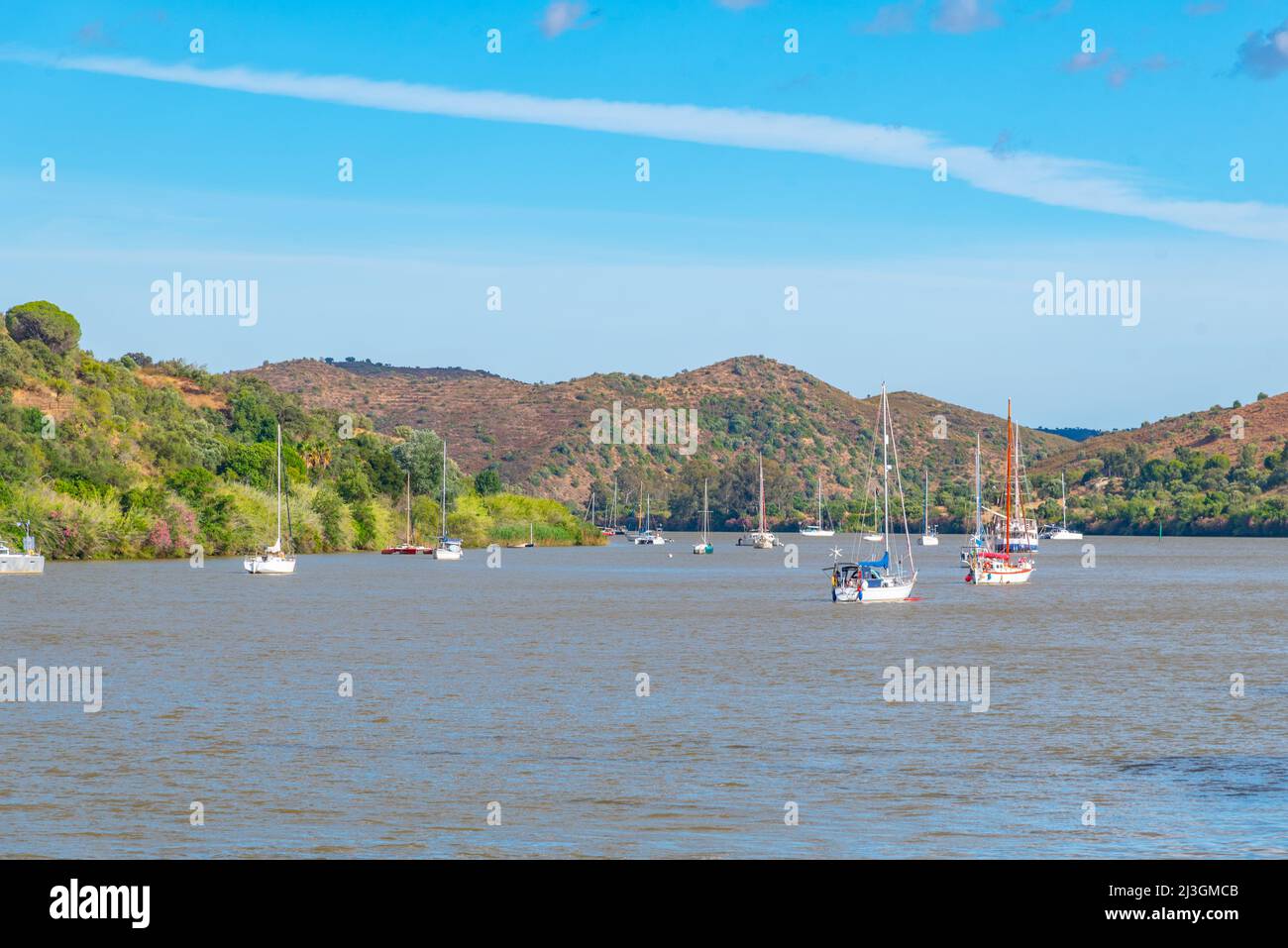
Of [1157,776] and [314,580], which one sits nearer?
[1157,776]

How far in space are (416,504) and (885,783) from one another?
421ft

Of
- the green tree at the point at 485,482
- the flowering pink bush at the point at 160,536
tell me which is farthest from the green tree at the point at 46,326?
the green tree at the point at 485,482

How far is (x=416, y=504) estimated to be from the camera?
15075cm

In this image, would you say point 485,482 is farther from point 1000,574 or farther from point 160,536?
point 1000,574

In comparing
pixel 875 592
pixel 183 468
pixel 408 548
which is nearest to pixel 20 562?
pixel 183 468

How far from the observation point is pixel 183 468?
413 feet

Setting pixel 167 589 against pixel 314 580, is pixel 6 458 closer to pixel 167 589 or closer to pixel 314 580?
pixel 314 580

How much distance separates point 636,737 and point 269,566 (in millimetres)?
68487

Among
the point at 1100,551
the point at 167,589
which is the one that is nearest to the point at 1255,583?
the point at 167,589

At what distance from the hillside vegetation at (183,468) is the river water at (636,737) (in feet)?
148

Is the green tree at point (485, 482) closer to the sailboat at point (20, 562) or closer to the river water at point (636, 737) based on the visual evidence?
the sailboat at point (20, 562)

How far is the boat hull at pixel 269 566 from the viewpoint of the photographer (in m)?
95.1

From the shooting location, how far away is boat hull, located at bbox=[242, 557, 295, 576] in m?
95.1

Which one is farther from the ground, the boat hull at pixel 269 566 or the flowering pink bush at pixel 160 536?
the flowering pink bush at pixel 160 536
